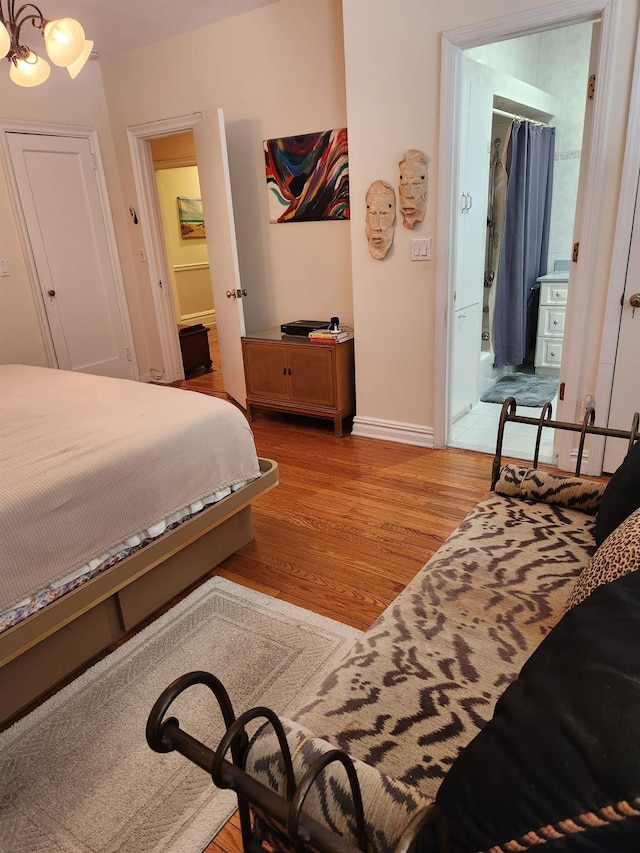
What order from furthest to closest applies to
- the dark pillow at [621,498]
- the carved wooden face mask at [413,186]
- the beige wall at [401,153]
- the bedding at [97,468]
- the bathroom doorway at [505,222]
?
the bathroom doorway at [505,222]
the carved wooden face mask at [413,186]
the beige wall at [401,153]
the bedding at [97,468]
the dark pillow at [621,498]

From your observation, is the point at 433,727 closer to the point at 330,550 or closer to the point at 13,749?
the point at 13,749

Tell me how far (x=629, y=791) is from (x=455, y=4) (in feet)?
11.1

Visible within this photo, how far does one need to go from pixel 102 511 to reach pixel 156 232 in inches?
149

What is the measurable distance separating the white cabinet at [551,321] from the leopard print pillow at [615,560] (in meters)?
3.61

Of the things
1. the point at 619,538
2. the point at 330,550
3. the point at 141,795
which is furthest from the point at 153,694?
the point at 619,538

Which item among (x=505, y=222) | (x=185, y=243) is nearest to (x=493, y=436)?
(x=505, y=222)

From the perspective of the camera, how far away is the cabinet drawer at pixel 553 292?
455 centimetres

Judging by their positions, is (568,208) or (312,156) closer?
(312,156)

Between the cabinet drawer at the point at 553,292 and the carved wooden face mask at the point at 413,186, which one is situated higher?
the carved wooden face mask at the point at 413,186

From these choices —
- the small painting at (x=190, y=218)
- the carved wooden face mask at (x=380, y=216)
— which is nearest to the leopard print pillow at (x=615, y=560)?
the carved wooden face mask at (x=380, y=216)

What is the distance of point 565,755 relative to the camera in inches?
23.1

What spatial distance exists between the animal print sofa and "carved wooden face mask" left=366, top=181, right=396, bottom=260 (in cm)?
193

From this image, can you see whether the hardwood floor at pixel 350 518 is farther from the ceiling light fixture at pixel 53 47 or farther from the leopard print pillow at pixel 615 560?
the ceiling light fixture at pixel 53 47

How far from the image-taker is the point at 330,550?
253 centimetres
